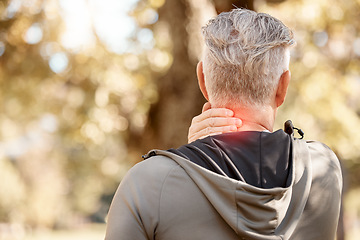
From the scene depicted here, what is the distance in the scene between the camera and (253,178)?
1574mm

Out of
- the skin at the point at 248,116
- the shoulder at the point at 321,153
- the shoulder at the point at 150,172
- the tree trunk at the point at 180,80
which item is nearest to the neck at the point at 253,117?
the skin at the point at 248,116

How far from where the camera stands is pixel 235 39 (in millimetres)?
1680

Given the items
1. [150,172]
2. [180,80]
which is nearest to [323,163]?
[150,172]

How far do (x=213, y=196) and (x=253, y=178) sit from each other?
6.1 inches

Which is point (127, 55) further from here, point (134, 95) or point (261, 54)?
point (261, 54)

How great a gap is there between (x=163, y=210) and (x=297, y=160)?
1.61ft

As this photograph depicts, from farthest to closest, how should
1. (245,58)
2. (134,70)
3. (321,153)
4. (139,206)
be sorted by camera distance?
(134,70) < (321,153) < (245,58) < (139,206)

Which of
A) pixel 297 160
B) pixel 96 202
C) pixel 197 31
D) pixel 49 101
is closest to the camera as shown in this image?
pixel 297 160

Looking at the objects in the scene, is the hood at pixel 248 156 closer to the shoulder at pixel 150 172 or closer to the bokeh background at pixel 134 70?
the shoulder at pixel 150 172

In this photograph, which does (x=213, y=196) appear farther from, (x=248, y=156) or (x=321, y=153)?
(x=321, y=153)

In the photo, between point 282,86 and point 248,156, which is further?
point 282,86

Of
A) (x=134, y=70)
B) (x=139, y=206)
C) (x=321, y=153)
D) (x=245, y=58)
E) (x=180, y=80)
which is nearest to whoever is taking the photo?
(x=139, y=206)

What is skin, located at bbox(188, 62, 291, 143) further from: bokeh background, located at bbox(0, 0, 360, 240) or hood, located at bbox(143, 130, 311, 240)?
bokeh background, located at bbox(0, 0, 360, 240)

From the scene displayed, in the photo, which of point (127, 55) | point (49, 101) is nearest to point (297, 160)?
point (127, 55)
